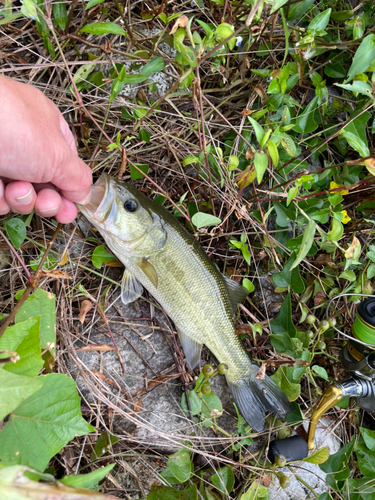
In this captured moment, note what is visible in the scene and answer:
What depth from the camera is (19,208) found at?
7.33 ft

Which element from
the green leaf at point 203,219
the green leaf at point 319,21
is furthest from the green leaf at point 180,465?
the green leaf at point 319,21

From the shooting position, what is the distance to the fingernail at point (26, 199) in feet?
7.03

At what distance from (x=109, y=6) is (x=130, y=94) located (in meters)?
0.67

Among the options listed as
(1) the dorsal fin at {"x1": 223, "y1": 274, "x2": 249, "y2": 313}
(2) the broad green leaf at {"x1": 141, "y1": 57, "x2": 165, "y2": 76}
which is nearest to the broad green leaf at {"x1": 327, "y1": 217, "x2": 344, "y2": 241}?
(1) the dorsal fin at {"x1": 223, "y1": 274, "x2": 249, "y2": 313}

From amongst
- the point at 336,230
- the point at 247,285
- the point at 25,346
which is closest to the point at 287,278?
the point at 247,285

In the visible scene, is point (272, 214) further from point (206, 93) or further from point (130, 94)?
point (130, 94)

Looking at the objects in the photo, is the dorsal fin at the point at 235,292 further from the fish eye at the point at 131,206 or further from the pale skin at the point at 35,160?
the pale skin at the point at 35,160

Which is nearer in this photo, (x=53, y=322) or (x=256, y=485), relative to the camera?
(x=53, y=322)

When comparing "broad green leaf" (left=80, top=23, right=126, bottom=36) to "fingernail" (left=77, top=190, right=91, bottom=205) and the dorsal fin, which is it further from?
the dorsal fin

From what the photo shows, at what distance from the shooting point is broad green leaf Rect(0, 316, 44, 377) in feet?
6.01

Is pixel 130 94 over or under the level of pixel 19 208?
over

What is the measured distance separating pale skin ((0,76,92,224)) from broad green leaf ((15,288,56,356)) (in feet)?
1.76

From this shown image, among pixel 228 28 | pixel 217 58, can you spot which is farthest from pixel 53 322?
pixel 217 58

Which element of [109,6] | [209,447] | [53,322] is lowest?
[209,447]
